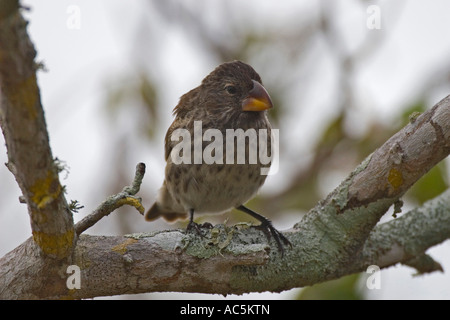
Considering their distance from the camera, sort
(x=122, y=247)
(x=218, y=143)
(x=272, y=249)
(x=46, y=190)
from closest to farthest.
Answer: (x=46, y=190) < (x=122, y=247) < (x=272, y=249) < (x=218, y=143)

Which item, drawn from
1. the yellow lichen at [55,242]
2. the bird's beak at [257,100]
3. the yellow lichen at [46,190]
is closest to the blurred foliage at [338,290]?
the bird's beak at [257,100]

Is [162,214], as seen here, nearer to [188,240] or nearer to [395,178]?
[188,240]

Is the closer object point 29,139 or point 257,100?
point 29,139

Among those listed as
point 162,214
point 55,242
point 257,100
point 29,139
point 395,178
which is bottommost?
point 55,242

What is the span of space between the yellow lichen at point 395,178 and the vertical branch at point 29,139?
1.45 meters

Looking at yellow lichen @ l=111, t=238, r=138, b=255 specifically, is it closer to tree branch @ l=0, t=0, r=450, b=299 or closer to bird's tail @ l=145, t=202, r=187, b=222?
tree branch @ l=0, t=0, r=450, b=299

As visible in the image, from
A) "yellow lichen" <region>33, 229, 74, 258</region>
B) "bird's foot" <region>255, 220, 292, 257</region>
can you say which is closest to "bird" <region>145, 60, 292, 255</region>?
"bird's foot" <region>255, 220, 292, 257</region>

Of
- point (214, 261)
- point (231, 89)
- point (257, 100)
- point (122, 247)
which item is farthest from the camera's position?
point (231, 89)

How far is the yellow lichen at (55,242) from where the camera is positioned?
2.47m

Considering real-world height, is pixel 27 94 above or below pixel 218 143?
below

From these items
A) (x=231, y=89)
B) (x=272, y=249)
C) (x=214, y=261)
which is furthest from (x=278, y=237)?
(x=231, y=89)

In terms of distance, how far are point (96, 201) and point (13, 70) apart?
2.98 meters

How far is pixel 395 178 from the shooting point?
2.84m

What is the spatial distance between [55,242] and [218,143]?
1.46 m
